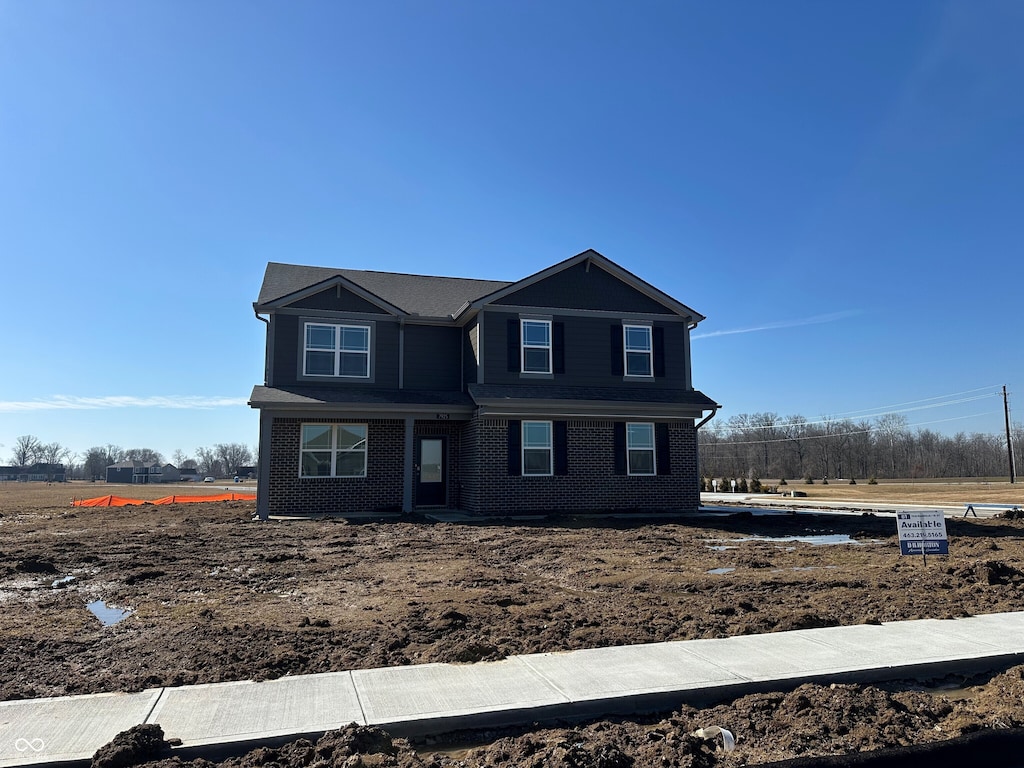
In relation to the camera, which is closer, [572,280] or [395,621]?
[395,621]

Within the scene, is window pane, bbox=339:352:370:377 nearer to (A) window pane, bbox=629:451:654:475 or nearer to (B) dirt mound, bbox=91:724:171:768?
(A) window pane, bbox=629:451:654:475

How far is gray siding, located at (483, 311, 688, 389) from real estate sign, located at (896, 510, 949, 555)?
10454mm

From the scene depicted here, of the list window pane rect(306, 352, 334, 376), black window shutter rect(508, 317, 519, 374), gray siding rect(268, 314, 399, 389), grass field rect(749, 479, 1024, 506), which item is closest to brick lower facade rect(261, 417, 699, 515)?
gray siding rect(268, 314, 399, 389)

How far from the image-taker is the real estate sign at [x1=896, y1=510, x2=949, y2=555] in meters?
9.73

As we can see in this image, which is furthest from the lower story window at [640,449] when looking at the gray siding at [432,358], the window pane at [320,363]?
the window pane at [320,363]

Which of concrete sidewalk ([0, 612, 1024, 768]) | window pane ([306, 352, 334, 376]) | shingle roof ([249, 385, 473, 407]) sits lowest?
concrete sidewalk ([0, 612, 1024, 768])

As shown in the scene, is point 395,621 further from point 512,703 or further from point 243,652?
point 512,703

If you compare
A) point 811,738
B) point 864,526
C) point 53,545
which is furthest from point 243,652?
point 864,526

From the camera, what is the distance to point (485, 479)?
1797cm

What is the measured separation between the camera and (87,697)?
468 centimetres

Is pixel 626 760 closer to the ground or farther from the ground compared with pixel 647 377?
closer to the ground

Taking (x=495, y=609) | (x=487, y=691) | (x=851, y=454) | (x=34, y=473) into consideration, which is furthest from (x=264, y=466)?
(x=34, y=473)

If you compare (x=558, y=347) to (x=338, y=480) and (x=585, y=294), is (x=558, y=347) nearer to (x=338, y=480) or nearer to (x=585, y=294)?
(x=585, y=294)

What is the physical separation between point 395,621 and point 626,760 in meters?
3.50
